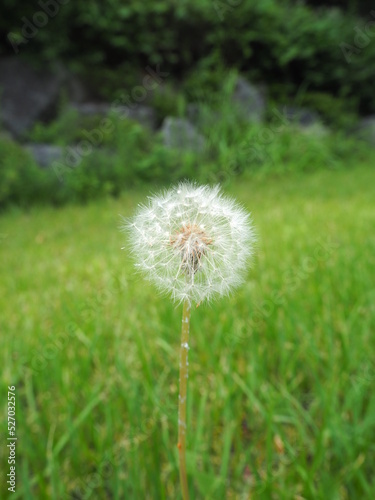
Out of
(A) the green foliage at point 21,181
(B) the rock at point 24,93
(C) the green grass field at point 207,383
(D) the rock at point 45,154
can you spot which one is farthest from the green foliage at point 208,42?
(C) the green grass field at point 207,383

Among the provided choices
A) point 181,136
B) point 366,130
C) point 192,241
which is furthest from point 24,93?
point 192,241

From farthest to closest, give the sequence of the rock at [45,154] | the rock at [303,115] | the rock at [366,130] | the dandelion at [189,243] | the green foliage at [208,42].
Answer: the rock at [366,130] < the rock at [303,115] < the green foliage at [208,42] < the rock at [45,154] < the dandelion at [189,243]

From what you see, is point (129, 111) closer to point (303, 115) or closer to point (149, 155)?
point (149, 155)

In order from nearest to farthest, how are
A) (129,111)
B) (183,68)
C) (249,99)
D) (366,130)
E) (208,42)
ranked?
(129,111), (249,99), (208,42), (183,68), (366,130)

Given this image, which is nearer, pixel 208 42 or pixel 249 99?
pixel 249 99

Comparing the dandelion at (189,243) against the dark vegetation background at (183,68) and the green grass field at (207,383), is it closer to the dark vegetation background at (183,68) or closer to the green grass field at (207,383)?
the green grass field at (207,383)

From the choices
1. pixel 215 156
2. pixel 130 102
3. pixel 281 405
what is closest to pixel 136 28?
pixel 130 102

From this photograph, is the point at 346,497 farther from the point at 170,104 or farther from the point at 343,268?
the point at 170,104
